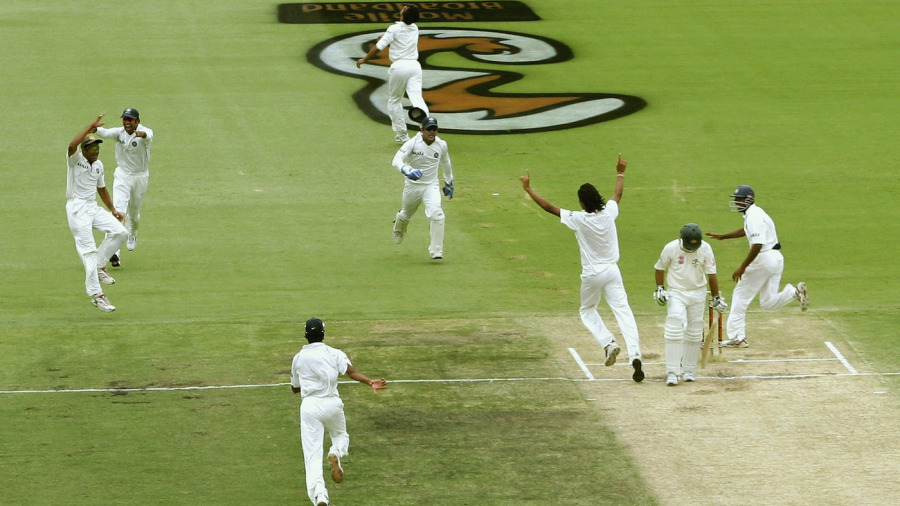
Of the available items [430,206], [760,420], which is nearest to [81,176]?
[430,206]

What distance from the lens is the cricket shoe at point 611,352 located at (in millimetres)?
14023

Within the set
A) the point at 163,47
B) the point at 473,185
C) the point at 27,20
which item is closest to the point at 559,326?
the point at 473,185

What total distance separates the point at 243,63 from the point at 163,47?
2.46 metres

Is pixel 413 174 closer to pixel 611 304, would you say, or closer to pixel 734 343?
pixel 611 304

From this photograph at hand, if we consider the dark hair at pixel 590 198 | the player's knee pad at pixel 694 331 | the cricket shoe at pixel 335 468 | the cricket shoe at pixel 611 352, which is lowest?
the cricket shoe at pixel 611 352

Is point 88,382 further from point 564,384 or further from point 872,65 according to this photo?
point 872,65

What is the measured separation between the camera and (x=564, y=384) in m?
14.3

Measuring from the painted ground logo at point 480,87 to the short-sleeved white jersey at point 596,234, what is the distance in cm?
1190

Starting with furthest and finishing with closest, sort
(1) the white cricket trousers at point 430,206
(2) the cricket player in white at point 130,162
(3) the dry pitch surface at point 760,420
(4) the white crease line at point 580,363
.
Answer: (1) the white cricket trousers at point 430,206 → (2) the cricket player in white at point 130,162 → (4) the white crease line at point 580,363 → (3) the dry pitch surface at point 760,420

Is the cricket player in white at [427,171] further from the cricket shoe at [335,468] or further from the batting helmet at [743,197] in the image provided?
the cricket shoe at [335,468]

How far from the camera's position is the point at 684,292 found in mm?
13914

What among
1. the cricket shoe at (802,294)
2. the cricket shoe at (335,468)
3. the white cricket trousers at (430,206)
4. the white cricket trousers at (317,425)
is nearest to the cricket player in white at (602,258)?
the cricket shoe at (802,294)

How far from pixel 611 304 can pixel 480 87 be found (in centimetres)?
1474

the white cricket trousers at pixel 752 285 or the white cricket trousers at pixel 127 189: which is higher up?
the white cricket trousers at pixel 752 285
